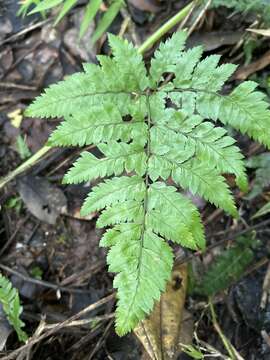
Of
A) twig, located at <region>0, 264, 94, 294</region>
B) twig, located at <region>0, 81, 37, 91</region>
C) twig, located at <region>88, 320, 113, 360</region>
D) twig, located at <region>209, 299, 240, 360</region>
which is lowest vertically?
twig, located at <region>88, 320, 113, 360</region>

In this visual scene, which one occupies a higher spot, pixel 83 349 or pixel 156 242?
pixel 156 242

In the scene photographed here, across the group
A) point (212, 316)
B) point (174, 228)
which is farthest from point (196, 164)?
point (212, 316)

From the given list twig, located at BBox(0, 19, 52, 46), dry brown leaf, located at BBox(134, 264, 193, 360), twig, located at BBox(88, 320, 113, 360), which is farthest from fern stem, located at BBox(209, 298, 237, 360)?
twig, located at BBox(0, 19, 52, 46)

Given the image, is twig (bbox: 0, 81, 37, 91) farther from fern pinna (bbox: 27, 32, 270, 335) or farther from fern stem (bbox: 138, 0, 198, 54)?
fern pinna (bbox: 27, 32, 270, 335)

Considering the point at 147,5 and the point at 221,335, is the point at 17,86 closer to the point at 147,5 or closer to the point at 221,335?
the point at 147,5

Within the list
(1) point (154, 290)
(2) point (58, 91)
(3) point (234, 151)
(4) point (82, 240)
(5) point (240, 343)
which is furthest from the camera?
(4) point (82, 240)

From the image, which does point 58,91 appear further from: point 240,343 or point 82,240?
point 240,343

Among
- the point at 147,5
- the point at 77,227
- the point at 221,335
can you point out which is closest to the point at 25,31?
the point at 147,5
